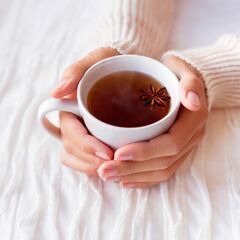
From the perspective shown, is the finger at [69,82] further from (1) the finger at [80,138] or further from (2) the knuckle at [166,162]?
(2) the knuckle at [166,162]

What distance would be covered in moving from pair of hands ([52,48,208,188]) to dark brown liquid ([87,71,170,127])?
26 millimetres

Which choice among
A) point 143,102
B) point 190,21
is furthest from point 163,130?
point 190,21

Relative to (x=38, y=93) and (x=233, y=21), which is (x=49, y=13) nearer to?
(x=38, y=93)

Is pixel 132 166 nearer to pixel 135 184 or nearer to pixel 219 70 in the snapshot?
pixel 135 184

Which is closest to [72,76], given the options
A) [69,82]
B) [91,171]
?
[69,82]

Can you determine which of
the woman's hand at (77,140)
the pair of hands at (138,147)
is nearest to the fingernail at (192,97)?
the pair of hands at (138,147)

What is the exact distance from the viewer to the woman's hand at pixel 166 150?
479mm

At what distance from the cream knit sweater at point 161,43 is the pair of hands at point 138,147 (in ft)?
0.18

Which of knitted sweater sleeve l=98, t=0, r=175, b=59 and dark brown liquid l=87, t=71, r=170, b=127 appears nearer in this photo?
dark brown liquid l=87, t=71, r=170, b=127

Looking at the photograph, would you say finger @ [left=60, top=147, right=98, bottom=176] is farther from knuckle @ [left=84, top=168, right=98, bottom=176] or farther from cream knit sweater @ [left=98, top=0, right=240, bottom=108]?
cream knit sweater @ [left=98, top=0, right=240, bottom=108]

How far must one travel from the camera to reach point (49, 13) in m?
0.75

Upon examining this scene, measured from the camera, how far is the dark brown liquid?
1.64ft

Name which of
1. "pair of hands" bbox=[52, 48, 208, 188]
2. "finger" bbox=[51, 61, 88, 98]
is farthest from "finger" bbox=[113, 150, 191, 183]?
"finger" bbox=[51, 61, 88, 98]

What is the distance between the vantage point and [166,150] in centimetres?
50
